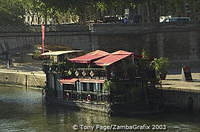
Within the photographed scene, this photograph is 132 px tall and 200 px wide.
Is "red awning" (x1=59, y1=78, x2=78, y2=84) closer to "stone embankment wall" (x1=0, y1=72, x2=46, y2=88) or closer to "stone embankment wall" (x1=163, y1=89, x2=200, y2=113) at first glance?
"stone embankment wall" (x1=163, y1=89, x2=200, y2=113)

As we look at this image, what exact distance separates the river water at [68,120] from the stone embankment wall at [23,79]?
1659 cm

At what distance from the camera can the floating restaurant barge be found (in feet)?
153

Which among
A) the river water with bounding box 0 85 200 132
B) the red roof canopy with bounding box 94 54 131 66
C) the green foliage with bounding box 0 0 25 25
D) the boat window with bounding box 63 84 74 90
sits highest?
the green foliage with bounding box 0 0 25 25

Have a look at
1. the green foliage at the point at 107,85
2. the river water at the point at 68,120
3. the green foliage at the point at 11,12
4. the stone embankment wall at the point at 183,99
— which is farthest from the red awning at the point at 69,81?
the green foliage at the point at 11,12

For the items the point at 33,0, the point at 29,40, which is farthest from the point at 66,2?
the point at 29,40

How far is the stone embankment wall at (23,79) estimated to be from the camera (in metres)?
71.6

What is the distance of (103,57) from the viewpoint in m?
50.7

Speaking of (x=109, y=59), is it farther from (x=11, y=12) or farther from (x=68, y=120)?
(x=11, y=12)

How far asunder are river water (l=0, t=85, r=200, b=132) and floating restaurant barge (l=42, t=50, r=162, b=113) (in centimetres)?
96

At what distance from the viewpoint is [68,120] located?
46.2 metres

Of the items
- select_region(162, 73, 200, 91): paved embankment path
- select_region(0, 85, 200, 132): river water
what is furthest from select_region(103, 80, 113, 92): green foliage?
select_region(162, 73, 200, 91): paved embankment path

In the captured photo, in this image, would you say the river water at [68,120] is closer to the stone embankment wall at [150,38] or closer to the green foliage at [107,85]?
the green foliage at [107,85]

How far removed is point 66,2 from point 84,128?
40.0 m

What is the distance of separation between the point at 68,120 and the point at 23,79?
30.4 m
